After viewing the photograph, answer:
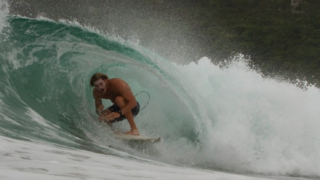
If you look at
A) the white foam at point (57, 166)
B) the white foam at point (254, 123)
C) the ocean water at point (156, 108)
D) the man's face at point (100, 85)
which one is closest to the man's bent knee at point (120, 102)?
the man's face at point (100, 85)

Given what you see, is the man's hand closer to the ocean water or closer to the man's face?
the ocean water

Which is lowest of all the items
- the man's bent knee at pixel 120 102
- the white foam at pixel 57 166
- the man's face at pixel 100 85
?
the white foam at pixel 57 166

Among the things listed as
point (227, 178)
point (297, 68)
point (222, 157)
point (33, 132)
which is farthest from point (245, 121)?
point (297, 68)

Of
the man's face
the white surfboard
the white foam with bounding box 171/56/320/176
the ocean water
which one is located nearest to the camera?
the ocean water

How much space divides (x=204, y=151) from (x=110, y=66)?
9.69 ft

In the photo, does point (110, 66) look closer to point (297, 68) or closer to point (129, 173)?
point (129, 173)

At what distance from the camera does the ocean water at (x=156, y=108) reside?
19.0 feet

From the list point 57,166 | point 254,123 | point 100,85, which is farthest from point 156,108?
point 57,166

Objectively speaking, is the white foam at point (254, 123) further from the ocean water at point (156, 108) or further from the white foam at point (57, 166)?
the white foam at point (57, 166)

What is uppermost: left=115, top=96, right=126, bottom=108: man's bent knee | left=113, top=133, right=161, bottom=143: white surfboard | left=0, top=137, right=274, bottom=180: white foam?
left=115, top=96, right=126, bottom=108: man's bent knee

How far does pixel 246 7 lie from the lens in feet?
247

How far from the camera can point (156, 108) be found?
25.5ft

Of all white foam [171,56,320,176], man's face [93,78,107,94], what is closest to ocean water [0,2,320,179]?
white foam [171,56,320,176]

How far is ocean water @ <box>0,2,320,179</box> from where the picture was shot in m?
5.78
